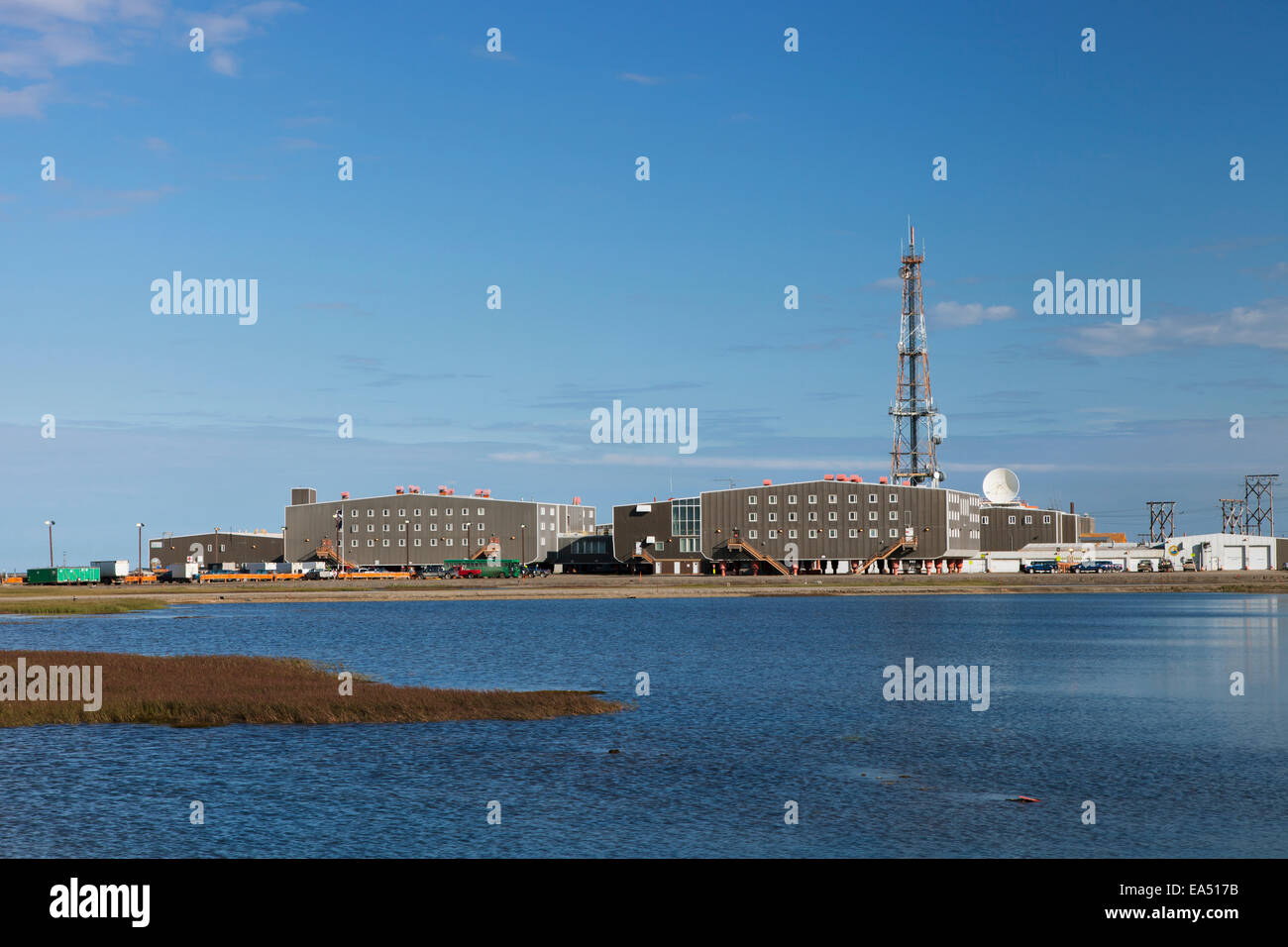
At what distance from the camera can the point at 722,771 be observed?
120 feet

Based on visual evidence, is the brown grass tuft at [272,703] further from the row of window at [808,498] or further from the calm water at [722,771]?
the row of window at [808,498]

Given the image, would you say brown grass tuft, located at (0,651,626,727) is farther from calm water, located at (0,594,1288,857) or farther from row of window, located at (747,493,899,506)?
row of window, located at (747,493,899,506)

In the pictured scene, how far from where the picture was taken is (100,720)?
149 ft

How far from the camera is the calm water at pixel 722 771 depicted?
2812cm

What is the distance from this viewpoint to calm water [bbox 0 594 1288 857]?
28.1m

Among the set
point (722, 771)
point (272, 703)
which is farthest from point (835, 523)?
point (722, 771)

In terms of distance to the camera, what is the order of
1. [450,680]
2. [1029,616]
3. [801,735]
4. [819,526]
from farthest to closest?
[819,526] < [1029,616] < [450,680] < [801,735]

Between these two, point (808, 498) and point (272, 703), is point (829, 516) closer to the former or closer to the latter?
point (808, 498)

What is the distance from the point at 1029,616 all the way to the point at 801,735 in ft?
275

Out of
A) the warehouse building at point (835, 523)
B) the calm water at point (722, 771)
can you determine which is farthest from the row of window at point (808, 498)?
the calm water at point (722, 771)
